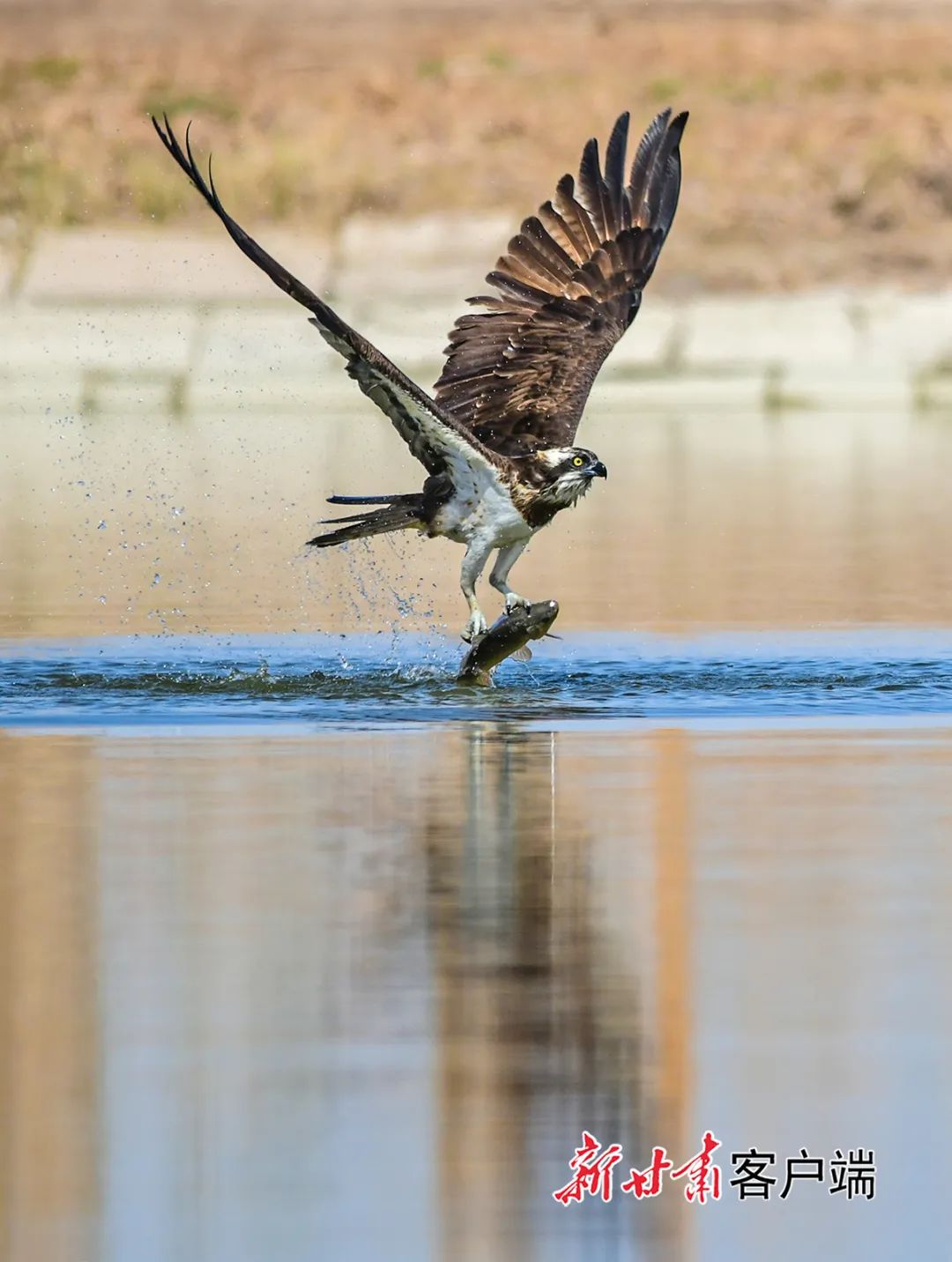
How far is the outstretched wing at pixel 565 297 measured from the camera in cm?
1488

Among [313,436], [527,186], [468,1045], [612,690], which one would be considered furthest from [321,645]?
[527,186]

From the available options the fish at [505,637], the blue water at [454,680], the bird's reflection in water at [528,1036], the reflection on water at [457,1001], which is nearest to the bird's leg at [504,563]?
the blue water at [454,680]

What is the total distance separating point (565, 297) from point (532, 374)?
60 cm

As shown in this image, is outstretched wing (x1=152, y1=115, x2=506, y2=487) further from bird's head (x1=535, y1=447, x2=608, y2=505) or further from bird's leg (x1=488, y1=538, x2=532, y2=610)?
bird's leg (x1=488, y1=538, x2=532, y2=610)

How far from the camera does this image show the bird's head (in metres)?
13.7

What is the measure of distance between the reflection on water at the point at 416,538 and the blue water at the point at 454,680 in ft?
2.93

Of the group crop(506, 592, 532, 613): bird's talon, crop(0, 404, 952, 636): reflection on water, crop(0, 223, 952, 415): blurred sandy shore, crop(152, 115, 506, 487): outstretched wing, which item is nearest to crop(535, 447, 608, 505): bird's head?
crop(152, 115, 506, 487): outstretched wing

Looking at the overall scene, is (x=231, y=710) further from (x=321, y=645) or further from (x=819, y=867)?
(x=819, y=867)

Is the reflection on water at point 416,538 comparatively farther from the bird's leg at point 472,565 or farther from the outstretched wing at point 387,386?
the outstretched wing at point 387,386

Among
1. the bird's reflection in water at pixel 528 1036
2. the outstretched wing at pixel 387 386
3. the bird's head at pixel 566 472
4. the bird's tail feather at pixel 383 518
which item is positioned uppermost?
the outstretched wing at pixel 387 386

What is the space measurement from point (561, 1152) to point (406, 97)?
44052 mm

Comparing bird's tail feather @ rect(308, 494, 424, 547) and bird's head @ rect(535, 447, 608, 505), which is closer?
bird's head @ rect(535, 447, 608, 505)

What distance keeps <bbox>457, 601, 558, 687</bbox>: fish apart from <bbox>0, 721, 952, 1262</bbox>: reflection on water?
2.30 m

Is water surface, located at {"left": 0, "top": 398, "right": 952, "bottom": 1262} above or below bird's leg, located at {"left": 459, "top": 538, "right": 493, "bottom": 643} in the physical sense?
below
